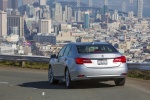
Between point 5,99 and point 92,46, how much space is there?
11.9ft

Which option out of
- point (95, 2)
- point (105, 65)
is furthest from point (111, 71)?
A: point (95, 2)

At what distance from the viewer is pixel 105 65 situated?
14.1 m

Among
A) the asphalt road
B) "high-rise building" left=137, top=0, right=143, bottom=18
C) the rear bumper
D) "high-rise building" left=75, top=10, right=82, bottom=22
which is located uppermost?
"high-rise building" left=137, top=0, right=143, bottom=18

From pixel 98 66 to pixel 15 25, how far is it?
55.2m

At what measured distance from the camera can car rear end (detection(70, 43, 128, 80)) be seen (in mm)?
14062

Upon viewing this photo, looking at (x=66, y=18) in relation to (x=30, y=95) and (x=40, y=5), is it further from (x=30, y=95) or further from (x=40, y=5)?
(x=30, y=95)

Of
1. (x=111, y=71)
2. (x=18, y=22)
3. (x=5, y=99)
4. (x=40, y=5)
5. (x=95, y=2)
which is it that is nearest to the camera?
(x=5, y=99)

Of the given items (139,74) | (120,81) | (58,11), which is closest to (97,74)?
(120,81)

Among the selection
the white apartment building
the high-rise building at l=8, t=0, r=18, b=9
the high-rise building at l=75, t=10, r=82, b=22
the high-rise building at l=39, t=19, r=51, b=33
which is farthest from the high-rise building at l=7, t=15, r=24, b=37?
the high-rise building at l=8, t=0, r=18, b=9

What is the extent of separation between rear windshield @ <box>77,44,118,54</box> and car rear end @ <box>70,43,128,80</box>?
22 centimetres

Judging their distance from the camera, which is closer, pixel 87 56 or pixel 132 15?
pixel 87 56

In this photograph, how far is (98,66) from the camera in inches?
554

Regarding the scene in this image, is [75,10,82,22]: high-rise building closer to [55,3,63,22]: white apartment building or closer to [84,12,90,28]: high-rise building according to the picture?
[55,3,63,22]: white apartment building

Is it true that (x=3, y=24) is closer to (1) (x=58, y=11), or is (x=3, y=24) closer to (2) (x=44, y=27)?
(2) (x=44, y=27)
